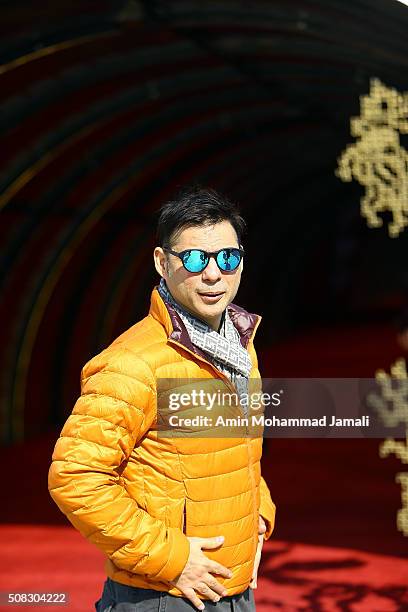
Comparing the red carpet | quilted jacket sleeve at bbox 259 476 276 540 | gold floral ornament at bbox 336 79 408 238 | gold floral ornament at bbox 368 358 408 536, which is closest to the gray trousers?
quilted jacket sleeve at bbox 259 476 276 540

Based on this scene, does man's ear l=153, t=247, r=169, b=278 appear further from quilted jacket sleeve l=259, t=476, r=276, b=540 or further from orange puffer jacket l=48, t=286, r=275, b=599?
quilted jacket sleeve l=259, t=476, r=276, b=540

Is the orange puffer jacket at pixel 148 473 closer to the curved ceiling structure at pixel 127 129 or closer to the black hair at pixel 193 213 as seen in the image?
the black hair at pixel 193 213

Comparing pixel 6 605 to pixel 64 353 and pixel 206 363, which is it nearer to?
pixel 206 363

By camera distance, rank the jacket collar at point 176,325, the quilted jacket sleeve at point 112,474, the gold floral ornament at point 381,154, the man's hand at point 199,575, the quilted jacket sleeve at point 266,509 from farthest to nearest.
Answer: the gold floral ornament at point 381,154, the quilted jacket sleeve at point 266,509, the jacket collar at point 176,325, the man's hand at point 199,575, the quilted jacket sleeve at point 112,474

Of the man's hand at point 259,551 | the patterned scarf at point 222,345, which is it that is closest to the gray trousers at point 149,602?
the man's hand at point 259,551

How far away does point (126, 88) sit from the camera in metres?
8.83

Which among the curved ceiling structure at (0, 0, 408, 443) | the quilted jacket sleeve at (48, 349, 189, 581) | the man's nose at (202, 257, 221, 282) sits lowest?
the quilted jacket sleeve at (48, 349, 189, 581)

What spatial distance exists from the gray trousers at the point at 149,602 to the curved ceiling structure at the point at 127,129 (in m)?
3.14

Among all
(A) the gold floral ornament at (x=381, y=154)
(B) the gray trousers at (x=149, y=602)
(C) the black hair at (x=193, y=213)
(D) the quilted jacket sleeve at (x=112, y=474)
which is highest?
(A) the gold floral ornament at (x=381, y=154)

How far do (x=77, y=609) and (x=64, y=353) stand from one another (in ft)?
20.0

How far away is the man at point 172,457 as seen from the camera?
9.50 feet

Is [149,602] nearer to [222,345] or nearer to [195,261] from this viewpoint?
[222,345]

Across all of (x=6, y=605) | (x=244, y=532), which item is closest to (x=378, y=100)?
(x=244, y=532)

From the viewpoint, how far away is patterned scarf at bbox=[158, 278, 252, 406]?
312cm
